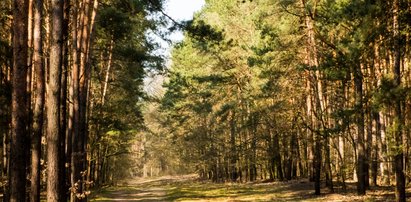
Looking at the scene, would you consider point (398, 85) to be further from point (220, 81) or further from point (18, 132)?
point (220, 81)

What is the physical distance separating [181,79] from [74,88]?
3027cm

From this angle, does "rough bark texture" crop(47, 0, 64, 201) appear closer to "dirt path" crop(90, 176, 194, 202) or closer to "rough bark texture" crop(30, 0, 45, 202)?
"rough bark texture" crop(30, 0, 45, 202)

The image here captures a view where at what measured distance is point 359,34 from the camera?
14.4 m

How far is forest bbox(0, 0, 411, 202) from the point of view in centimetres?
1117

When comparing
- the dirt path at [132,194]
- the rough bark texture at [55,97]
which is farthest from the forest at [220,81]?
the dirt path at [132,194]

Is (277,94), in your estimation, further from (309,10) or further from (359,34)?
(359,34)

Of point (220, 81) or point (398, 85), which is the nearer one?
point (398, 85)

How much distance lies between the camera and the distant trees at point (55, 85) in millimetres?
8648

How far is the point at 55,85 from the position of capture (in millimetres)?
8562

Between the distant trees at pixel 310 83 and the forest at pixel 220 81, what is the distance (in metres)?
0.09

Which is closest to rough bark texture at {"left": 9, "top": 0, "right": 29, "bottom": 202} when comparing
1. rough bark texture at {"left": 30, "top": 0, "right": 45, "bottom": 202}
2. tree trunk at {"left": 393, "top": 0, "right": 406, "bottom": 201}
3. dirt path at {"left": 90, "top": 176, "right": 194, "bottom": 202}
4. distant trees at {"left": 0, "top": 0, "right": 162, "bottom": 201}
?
distant trees at {"left": 0, "top": 0, "right": 162, "bottom": 201}

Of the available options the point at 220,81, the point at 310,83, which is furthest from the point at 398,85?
the point at 220,81

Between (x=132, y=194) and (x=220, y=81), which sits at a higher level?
(x=220, y=81)

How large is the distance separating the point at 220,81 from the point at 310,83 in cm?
1268
